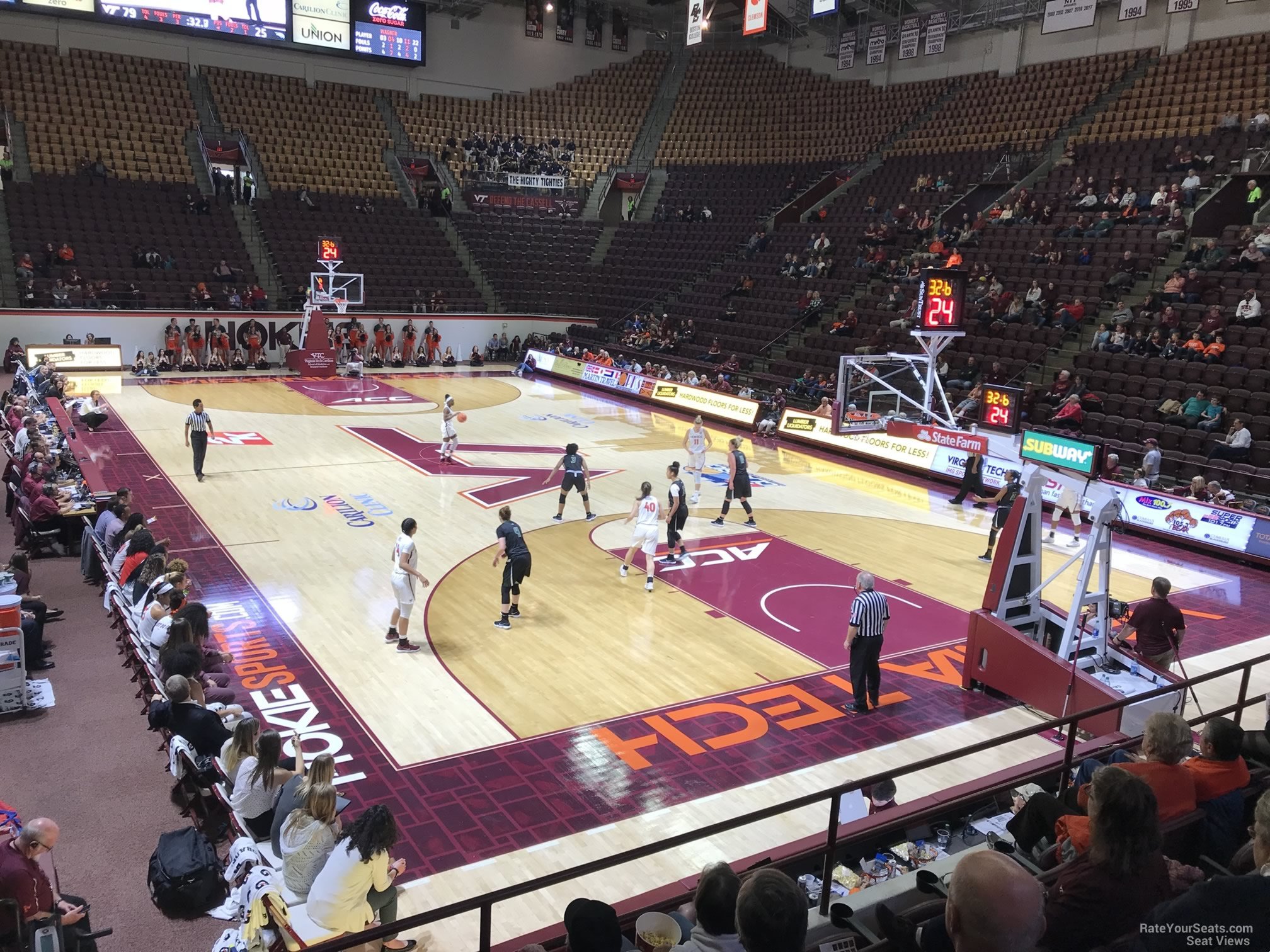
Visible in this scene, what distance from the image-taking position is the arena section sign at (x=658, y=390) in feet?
87.8

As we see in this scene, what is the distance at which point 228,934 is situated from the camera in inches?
231

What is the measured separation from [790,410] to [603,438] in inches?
195

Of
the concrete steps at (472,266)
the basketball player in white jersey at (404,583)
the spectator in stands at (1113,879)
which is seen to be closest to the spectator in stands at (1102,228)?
the concrete steps at (472,266)

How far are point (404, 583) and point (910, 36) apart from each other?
3389 cm

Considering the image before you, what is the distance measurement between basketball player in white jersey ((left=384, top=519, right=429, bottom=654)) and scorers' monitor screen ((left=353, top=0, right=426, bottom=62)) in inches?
1392

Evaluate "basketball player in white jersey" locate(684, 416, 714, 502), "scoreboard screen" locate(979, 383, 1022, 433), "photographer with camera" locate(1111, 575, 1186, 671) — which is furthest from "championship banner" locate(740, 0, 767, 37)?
"photographer with camera" locate(1111, 575, 1186, 671)

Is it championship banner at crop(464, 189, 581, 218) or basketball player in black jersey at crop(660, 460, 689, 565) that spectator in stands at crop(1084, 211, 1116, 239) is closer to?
basketball player in black jersey at crop(660, 460, 689, 565)

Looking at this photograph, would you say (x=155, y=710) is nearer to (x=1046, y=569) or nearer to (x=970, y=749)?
(x=970, y=749)

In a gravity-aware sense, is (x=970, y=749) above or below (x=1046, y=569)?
above

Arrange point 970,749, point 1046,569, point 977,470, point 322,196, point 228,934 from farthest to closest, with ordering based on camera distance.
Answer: point 322,196 < point 977,470 < point 1046,569 < point 228,934 < point 970,749

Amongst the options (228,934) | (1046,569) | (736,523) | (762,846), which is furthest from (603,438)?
(228,934)

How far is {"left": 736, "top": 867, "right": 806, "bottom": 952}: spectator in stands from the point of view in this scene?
3.58 meters

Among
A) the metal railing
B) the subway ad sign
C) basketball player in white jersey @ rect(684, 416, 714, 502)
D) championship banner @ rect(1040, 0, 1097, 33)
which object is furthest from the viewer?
championship banner @ rect(1040, 0, 1097, 33)

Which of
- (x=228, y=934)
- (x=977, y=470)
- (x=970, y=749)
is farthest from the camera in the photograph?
(x=977, y=470)
